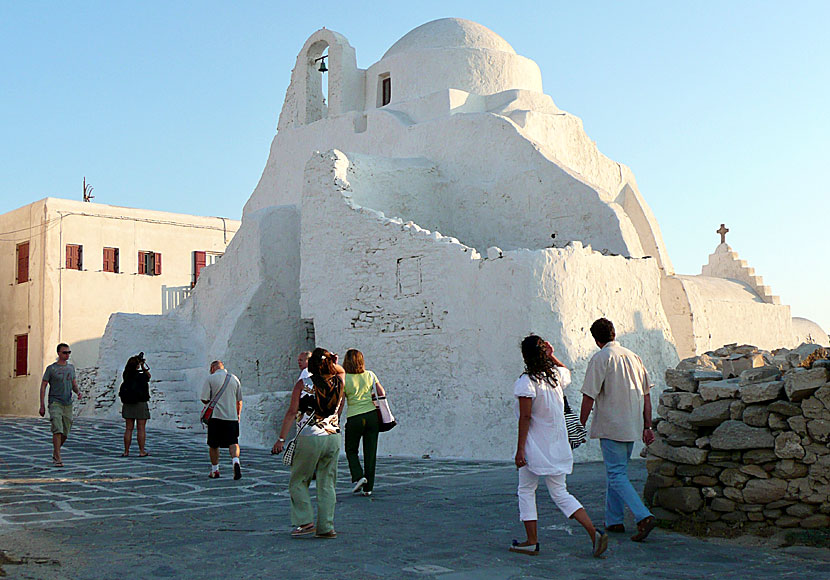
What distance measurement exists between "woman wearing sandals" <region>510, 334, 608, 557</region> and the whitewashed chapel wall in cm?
612

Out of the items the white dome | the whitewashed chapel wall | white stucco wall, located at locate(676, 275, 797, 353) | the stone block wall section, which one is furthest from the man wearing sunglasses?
the stone block wall section

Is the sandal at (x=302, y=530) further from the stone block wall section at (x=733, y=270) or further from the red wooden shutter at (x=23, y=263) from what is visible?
the red wooden shutter at (x=23, y=263)

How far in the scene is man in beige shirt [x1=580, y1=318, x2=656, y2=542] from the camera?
5.84 metres

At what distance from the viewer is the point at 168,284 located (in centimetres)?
2712

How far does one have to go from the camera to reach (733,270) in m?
20.2

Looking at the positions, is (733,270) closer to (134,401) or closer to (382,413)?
(134,401)

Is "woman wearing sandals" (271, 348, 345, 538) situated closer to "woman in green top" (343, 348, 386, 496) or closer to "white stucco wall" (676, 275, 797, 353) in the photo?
"woman in green top" (343, 348, 386, 496)

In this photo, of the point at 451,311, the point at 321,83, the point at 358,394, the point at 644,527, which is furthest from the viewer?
the point at 321,83

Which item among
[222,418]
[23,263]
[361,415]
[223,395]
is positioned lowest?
[222,418]

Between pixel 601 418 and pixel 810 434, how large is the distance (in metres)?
1.37

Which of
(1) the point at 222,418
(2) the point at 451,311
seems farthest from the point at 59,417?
(2) the point at 451,311

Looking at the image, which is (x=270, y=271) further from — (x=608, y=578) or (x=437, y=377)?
(x=608, y=578)

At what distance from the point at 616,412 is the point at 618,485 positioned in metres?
0.49

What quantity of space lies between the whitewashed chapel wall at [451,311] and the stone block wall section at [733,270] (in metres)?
7.03
